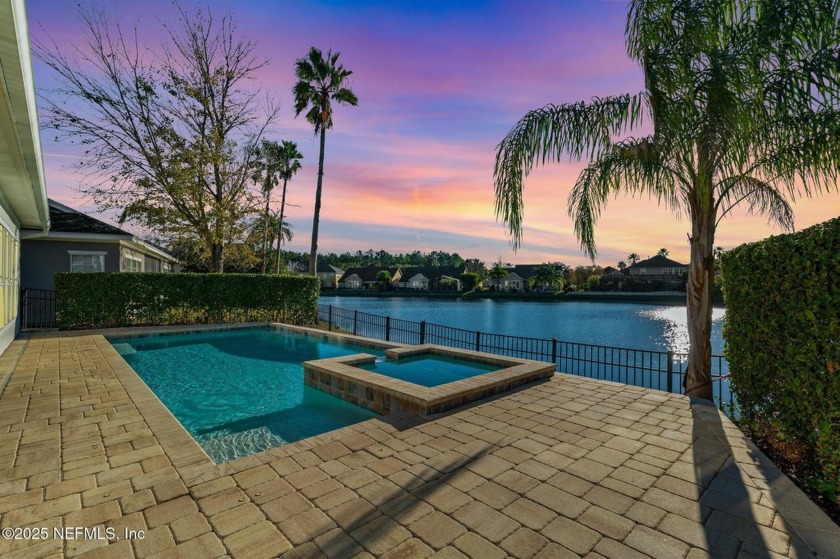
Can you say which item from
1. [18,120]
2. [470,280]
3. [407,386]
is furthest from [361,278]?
[18,120]

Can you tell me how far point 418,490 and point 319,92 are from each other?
64.8ft

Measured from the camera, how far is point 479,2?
26.0 feet

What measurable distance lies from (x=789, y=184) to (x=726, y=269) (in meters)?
1.42

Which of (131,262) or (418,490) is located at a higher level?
(131,262)

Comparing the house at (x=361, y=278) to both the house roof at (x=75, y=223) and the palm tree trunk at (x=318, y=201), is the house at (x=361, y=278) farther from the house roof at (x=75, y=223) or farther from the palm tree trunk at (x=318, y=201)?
the house roof at (x=75, y=223)

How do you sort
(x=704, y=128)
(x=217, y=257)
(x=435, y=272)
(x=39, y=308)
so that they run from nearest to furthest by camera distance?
(x=704, y=128), (x=39, y=308), (x=217, y=257), (x=435, y=272)

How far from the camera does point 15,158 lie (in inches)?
218

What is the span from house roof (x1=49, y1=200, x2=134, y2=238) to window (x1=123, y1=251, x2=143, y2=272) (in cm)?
162

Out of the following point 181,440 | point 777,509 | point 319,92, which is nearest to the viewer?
point 777,509

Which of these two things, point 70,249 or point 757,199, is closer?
point 757,199

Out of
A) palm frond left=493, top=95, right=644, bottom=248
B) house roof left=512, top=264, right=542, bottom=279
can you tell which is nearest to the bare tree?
palm frond left=493, top=95, right=644, bottom=248

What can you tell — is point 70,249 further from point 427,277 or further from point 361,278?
point 361,278

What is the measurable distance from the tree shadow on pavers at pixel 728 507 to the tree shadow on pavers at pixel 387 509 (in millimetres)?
1752

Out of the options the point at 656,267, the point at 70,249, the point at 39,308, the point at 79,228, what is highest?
the point at 656,267
